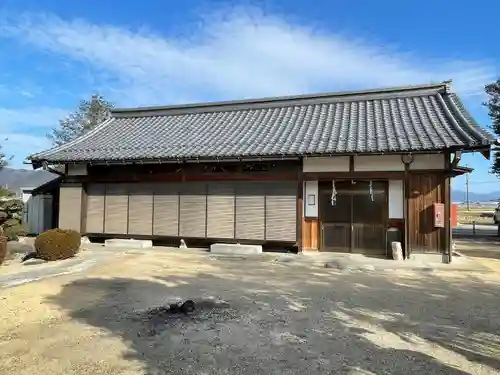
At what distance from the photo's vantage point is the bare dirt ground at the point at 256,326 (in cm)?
427

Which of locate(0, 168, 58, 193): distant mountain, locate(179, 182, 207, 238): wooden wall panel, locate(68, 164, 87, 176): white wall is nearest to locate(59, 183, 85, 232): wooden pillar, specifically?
locate(68, 164, 87, 176): white wall

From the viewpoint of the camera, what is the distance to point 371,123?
44.8 ft

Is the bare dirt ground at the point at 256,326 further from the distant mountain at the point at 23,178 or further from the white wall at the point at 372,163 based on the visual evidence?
the distant mountain at the point at 23,178

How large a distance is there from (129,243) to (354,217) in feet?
26.4

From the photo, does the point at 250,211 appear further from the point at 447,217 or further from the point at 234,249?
the point at 447,217

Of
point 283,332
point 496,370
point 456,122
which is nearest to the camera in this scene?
point 496,370

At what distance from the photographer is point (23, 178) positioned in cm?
5078

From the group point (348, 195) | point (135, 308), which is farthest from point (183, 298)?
point (348, 195)

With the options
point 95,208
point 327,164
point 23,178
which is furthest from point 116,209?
point 23,178

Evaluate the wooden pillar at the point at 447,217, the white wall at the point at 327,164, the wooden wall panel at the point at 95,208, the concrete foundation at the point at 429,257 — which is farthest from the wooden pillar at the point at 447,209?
the wooden wall panel at the point at 95,208

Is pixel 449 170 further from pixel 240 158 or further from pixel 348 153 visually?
pixel 240 158

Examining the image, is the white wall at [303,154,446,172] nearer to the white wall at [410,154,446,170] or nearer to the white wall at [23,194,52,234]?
the white wall at [410,154,446,170]

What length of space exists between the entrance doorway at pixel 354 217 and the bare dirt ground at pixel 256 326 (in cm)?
307

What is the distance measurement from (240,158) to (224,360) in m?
8.89
